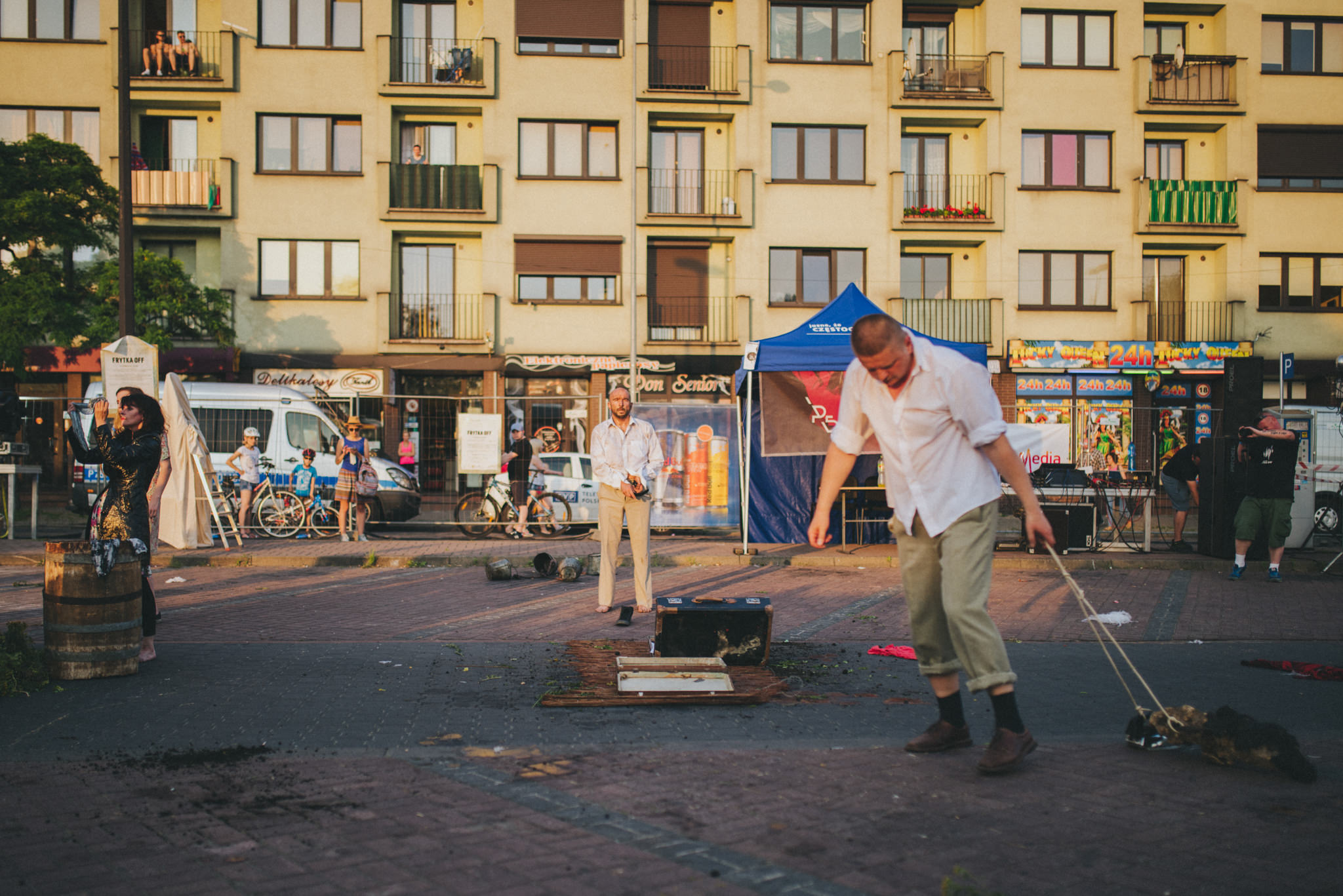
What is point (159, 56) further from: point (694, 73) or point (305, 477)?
point (305, 477)

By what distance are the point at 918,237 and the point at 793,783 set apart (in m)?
26.6

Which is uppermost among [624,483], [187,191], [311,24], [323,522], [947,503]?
[311,24]

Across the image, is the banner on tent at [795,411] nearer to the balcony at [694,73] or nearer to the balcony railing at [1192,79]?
the balcony at [694,73]

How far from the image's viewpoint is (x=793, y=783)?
4.09 metres

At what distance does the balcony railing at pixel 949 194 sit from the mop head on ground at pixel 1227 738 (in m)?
25.9

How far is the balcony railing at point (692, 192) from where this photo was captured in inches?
1125

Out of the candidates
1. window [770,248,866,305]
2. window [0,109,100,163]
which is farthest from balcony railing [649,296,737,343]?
window [0,109,100,163]

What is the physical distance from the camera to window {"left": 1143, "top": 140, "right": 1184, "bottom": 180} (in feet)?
97.6

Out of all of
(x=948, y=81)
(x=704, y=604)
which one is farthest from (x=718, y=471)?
(x=948, y=81)

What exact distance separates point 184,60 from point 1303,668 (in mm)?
29676

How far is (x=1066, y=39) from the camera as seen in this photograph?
29203mm

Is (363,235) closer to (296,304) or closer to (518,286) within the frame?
(296,304)

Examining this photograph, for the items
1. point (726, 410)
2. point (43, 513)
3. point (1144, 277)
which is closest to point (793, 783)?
point (726, 410)

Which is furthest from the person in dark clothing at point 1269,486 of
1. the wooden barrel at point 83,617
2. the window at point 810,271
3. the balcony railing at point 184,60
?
the balcony railing at point 184,60
